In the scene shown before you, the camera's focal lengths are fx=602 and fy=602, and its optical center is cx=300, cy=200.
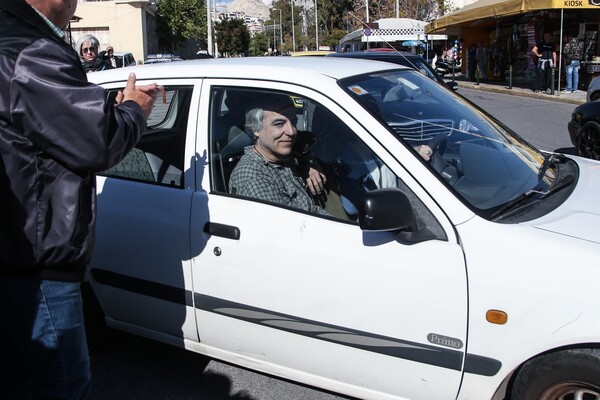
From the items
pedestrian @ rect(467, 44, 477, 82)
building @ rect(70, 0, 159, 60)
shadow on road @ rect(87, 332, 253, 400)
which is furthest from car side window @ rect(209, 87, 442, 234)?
building @ rect(70, 0, 159, 60)

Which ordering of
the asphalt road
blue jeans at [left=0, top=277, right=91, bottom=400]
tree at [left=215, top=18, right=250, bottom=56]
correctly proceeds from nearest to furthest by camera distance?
1. blue jeans at [left=0, top=277, right=91, bottom=400]
2. the asphalt road
3. tree at [left=215, top=18, right=250, bottom=56]

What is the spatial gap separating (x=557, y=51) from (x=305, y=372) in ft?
66.2

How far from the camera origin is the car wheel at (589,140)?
7612 mm

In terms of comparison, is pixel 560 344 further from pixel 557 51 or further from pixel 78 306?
pixel 557 51

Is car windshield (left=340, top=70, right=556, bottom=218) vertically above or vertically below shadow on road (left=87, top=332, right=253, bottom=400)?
above

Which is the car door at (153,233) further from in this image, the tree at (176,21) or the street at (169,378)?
the tree at (176,21)

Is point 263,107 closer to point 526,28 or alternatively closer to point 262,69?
point 262,69

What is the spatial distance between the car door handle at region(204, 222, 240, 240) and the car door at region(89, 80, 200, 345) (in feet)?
0.43

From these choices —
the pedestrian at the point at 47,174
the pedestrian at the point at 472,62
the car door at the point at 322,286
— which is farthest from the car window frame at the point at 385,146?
the pedestrian at the point at 472,62

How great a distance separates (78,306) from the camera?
2.12 meters

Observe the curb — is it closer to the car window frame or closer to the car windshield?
the car windshield

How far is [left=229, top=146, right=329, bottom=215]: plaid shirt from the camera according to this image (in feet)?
9.43

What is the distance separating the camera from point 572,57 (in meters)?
20.4

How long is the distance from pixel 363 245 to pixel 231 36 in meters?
65.7
